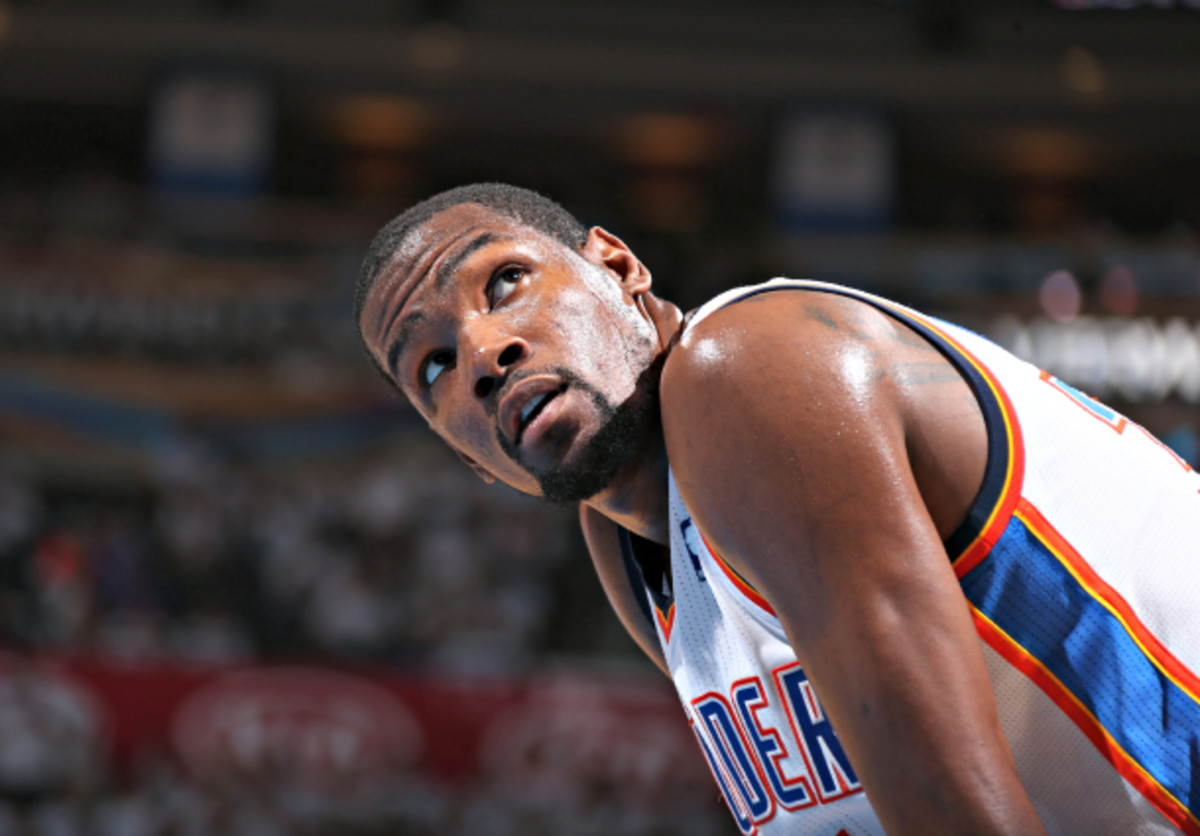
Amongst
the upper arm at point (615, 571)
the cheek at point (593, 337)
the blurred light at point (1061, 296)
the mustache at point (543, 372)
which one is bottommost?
the blurred light at point (1061, 296)

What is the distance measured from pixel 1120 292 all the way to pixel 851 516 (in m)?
8.60

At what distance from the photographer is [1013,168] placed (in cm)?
1240

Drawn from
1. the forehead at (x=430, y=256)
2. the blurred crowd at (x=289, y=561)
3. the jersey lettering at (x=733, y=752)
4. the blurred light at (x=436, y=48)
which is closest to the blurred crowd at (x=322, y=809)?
the blurred crowd at (x=289, y=561)

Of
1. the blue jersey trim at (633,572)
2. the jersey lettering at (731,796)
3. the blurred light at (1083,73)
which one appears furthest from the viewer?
the blurred light at (1083,73)

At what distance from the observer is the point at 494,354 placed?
1483 mm

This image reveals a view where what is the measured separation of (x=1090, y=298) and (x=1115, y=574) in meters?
8.25

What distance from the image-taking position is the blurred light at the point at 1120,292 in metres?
8.77

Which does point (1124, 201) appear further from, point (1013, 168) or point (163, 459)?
point (163, 459)

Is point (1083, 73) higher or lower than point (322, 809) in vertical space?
higher

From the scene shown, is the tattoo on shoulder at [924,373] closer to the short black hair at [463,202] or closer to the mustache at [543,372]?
the mustache at [543,372]

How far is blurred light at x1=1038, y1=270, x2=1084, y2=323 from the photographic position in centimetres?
879

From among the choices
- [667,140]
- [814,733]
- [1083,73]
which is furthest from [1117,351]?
[814,733]

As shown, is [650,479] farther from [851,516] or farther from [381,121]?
[381,121]

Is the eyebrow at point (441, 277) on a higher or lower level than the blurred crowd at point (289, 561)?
higher
